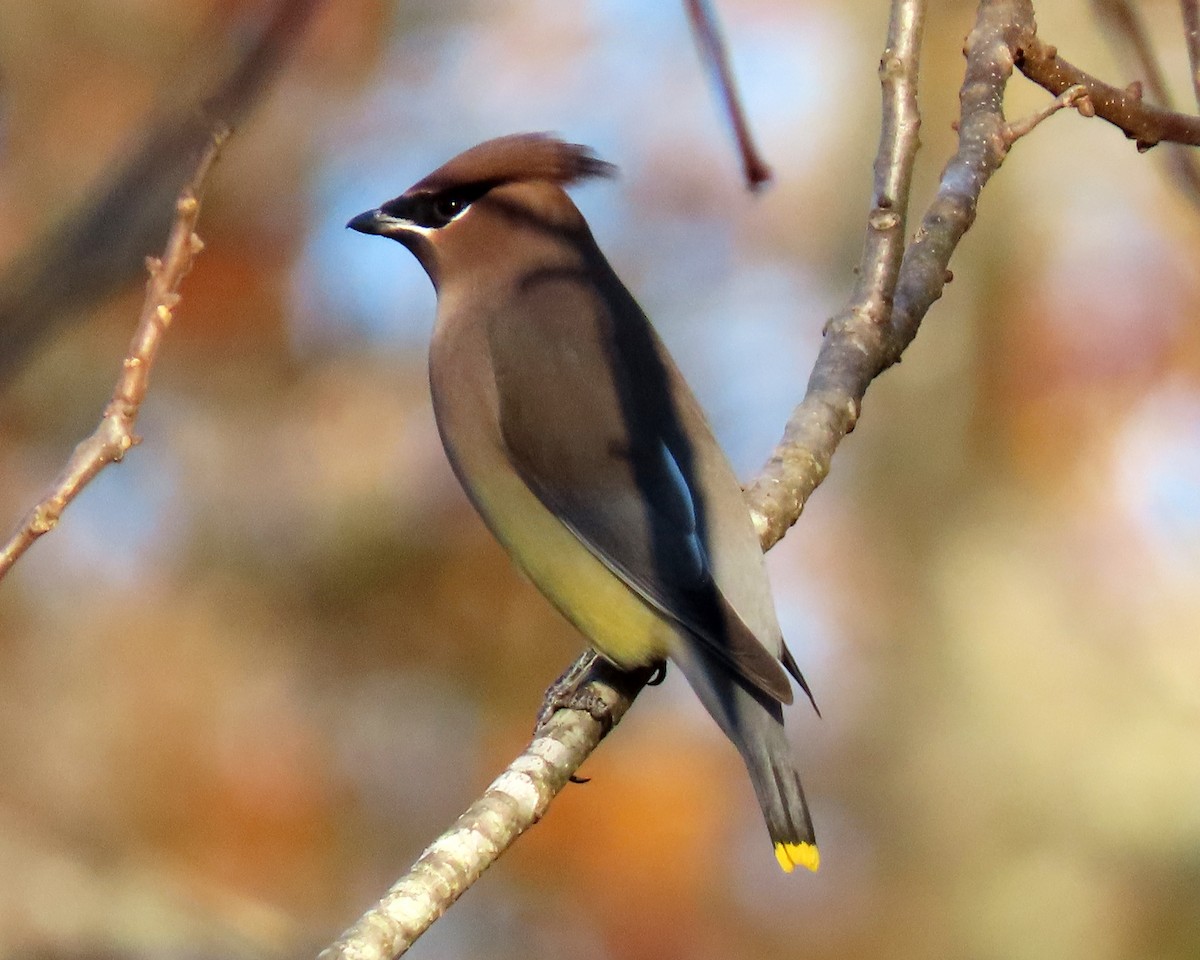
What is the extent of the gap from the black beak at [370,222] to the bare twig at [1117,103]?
1.55 m

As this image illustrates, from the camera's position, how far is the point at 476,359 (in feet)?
11.3

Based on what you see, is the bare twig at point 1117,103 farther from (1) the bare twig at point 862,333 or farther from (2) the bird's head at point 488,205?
(2) the bird's head at point 488,205

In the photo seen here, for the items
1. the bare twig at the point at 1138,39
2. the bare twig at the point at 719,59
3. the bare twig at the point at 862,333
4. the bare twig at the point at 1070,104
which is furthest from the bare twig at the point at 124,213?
the bare twig at the point at 1070,104

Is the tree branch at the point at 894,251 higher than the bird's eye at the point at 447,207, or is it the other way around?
the bird's eye at the point at 447,207

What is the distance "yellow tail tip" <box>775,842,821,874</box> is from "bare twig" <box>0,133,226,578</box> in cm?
171

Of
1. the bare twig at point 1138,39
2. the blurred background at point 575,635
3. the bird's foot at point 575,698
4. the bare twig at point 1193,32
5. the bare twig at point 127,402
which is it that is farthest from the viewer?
the blurred background at point 575,635

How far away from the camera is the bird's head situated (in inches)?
145

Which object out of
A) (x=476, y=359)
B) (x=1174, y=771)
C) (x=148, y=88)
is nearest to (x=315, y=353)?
(x=148, y=88)

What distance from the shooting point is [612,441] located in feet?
10.7

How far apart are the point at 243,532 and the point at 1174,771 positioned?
5.69 metres

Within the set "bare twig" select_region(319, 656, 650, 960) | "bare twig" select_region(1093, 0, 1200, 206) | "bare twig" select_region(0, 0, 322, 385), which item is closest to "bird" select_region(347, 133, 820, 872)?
"bare twig" select_region(319, 656, 650, 960)

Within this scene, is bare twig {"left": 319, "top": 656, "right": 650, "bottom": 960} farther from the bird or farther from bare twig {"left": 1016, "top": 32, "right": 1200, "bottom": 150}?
bare twig {"left": 1016, "top": 32, "right": 1200, "bottom": 150}

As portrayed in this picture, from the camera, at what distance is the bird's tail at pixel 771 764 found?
2.83m

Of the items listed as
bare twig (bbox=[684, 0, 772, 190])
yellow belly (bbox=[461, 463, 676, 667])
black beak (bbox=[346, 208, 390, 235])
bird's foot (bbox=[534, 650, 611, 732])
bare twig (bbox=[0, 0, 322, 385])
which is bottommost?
bare twig (bbox=[0, 0, 322, 385])
